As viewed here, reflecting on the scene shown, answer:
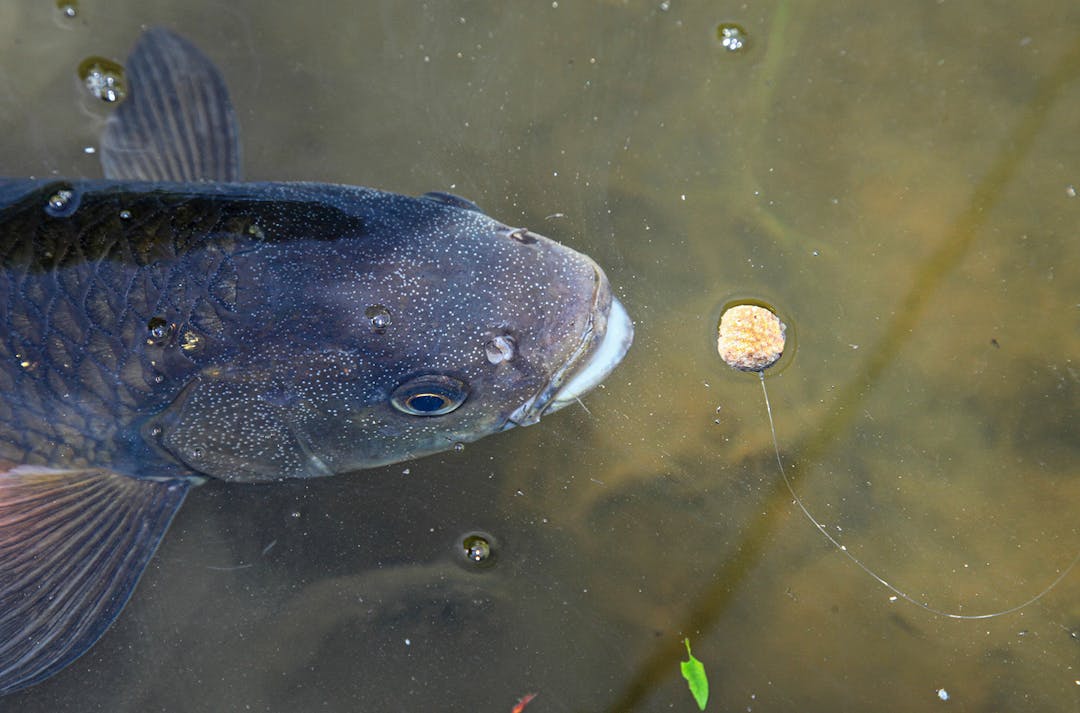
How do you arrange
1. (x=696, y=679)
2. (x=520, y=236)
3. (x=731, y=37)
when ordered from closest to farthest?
1. (x=520, y=236)
2. (x=696, y=679)
3. (x=731, y=37)

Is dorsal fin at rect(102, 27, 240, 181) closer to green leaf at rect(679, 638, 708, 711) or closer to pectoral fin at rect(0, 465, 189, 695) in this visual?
pectoral fin at rect(0, 465, 189, 695)

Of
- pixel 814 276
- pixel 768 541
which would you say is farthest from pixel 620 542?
pixel 814 276

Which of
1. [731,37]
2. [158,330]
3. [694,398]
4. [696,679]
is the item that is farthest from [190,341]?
[731,37]

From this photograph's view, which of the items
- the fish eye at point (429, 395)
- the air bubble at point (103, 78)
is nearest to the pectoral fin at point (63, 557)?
the fish eye at point (429, 395)

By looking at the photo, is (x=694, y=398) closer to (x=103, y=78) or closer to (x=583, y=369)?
(x=583, y=369)

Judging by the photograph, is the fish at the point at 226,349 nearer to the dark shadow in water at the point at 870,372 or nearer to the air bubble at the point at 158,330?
the air bubble at the point at 158,330

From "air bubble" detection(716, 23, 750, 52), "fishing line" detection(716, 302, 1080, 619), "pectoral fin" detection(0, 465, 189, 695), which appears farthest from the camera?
"air bubble" detection(716, 23, 750, 52)

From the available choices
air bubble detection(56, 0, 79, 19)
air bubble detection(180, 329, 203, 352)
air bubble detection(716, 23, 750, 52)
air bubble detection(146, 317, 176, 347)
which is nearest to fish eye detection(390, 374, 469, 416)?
air bubble detection(180, 329, 203, 352)

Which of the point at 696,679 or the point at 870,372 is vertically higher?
the point at 870,372
